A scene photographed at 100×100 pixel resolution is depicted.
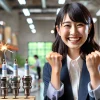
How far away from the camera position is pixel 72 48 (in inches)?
46.3

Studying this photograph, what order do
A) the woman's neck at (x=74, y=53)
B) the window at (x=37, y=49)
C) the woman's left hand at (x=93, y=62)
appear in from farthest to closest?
the window at (x=37, y=49) → the woman's neck at (x=74, y=53) → the woman's left hand at (x=93, y=62)

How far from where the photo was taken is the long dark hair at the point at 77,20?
3.76ft

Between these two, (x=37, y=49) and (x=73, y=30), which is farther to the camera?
(x=37, y=49)

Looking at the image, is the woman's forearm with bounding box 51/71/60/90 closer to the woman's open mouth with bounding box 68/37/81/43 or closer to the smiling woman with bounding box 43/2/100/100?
the smiling woman with bounding box 43/2/100/100

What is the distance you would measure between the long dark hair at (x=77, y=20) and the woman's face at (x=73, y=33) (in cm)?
2

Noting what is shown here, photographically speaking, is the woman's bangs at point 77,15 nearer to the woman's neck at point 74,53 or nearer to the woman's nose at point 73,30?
the woman's nose at point 73,30

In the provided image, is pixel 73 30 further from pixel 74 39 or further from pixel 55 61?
pixel 55 61

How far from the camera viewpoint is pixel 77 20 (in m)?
1.13

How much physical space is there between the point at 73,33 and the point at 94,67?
6.7 inches

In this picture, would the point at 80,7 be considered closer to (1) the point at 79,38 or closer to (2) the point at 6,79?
(1) the point at 79,38

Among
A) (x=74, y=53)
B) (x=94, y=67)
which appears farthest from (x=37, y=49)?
(x=94, y=67)

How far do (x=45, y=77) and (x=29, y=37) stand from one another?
52.0ft

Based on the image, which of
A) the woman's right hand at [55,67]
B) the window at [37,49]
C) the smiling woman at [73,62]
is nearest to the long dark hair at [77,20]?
the smiling woman at [73,62]

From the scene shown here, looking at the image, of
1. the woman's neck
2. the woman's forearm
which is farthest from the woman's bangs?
the woman's forearm
